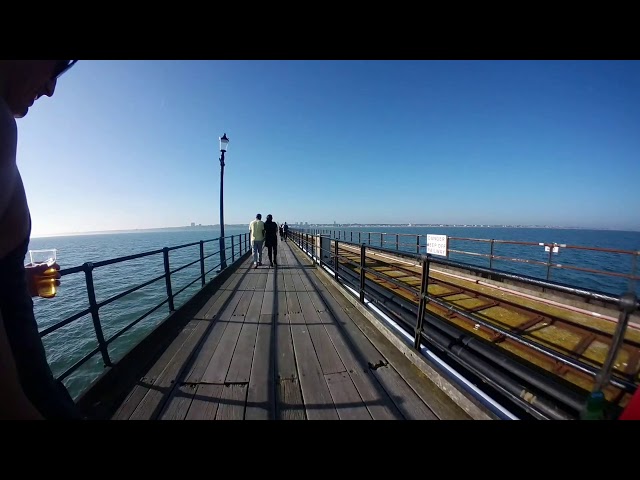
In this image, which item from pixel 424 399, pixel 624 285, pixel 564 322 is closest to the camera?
pixel 424 399

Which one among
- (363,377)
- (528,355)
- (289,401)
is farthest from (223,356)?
(528,355)

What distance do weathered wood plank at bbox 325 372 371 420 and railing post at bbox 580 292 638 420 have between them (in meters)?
1.36

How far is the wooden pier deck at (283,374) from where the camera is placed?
1947mm

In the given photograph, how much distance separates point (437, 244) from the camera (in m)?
9.15

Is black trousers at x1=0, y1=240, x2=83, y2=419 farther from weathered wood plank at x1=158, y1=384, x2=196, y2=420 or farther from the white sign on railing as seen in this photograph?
the white sign on railing

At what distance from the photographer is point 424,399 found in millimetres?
2020

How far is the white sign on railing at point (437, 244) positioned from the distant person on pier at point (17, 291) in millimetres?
9669

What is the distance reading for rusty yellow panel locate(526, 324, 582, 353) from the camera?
321cm

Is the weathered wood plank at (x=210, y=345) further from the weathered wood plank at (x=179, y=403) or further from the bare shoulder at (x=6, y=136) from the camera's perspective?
the bare shoulder at (x=6, y=136)

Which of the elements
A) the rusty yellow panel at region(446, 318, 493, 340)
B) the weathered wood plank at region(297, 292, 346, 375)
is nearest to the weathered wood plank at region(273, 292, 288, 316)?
the weathered wood plank at region(297, 292, 346, 375)
